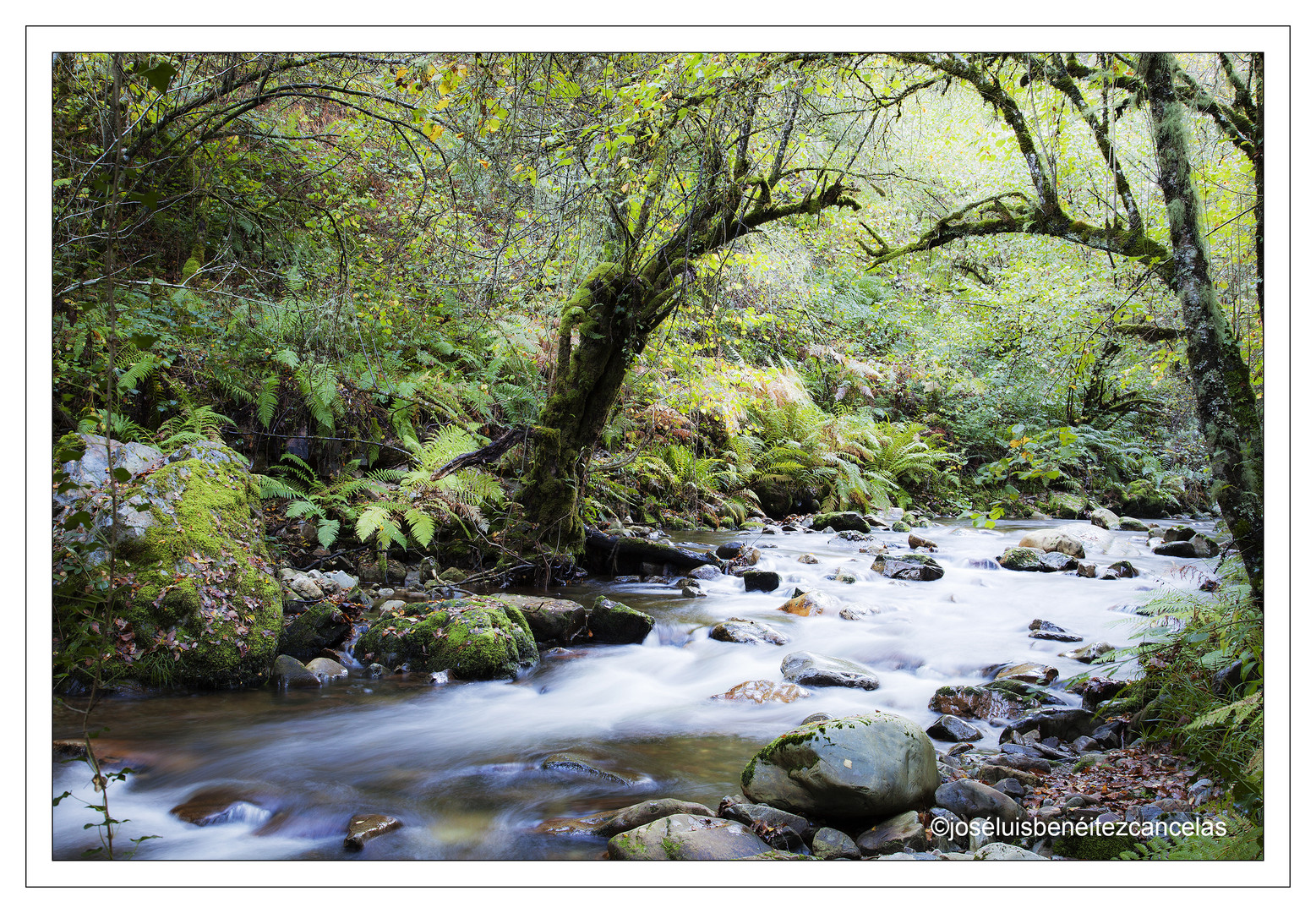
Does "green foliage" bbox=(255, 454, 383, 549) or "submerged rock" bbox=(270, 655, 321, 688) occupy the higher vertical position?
"green foliage" bbox=(255, 454, 383, 549)

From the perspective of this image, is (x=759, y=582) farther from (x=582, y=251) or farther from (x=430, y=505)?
(x=582, y=251)

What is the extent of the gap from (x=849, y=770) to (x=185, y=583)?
3665mm

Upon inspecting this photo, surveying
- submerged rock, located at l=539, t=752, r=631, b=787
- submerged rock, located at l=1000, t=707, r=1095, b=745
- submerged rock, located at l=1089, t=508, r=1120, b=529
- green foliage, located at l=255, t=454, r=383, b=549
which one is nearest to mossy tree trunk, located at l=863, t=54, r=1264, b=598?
submerged rock, located at l=1000, t=707, r=1095, b=745

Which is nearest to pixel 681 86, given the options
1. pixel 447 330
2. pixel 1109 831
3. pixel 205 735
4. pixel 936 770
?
pixel 936 770

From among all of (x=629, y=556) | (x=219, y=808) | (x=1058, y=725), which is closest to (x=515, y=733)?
(x=219, y=808)

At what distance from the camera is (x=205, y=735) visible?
3.44m

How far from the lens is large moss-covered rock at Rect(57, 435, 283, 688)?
383cm

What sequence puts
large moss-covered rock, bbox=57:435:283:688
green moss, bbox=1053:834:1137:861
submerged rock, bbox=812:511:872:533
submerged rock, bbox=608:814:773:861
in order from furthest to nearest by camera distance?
1. submerged rock, bbox=812:511:872:533
2. large moss-covered rock, bbox=57:435:283:688
3. submerged rock, bbox=608:814:773:861
4. green moss, bbox=1053:834:1137:861

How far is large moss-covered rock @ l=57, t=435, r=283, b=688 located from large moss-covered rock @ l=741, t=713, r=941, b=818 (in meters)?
3.05

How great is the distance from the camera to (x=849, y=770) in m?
2.66

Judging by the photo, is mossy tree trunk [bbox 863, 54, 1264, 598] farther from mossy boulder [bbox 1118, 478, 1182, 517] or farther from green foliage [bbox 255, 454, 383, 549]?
mossy boulder [bbox 1118, 478, 1182, 517]

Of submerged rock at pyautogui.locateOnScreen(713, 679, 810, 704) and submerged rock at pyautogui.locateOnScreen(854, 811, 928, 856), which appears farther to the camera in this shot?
submerged rock at pyautogui.locateOnScreen(713, 679, 810, 704)
